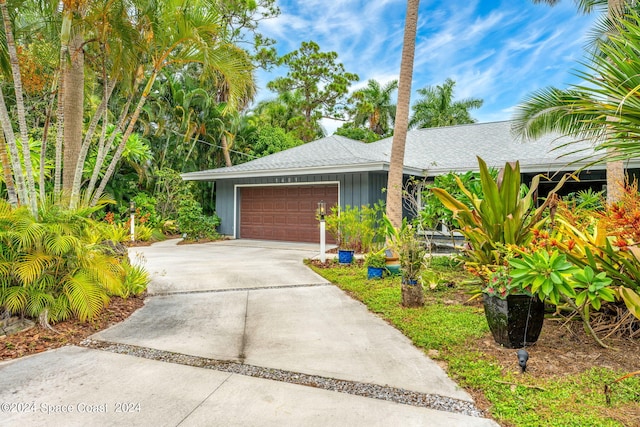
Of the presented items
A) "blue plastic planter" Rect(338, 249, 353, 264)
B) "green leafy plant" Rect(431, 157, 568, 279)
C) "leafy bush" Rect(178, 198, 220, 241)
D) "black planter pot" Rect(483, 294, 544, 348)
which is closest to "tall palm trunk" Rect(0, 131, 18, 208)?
"green leafy plant" Rect(431, 157, 568, 279)

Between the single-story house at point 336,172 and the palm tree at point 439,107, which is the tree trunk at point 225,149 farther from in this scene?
the palm tree at point 439,107

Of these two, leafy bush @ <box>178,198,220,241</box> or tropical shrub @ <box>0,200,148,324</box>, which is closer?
tropical shrub @ <box>0,200,148,324</box>

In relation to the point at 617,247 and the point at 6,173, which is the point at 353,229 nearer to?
the point at 617,247

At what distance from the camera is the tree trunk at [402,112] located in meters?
7.17

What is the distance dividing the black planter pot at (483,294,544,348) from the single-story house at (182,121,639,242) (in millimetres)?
6518

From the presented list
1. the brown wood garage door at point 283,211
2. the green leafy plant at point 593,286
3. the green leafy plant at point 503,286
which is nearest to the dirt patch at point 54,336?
the green leafy plant at point 503,286

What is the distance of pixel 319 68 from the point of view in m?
23.9

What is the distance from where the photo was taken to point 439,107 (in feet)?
85.0

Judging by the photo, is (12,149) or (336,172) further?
(336,172)

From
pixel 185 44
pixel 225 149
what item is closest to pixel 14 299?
pixel 185 44

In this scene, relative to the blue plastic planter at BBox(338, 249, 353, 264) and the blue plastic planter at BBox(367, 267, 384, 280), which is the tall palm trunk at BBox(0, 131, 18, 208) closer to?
the blue plastic planter at BBox(367, 267, 384, 280)

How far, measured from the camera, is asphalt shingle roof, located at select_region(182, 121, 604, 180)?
1003 centimetres

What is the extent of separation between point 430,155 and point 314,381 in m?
11.1

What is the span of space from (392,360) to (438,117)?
25.4 meters
